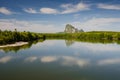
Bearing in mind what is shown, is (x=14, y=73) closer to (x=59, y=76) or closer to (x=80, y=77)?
(x=59, y=76)

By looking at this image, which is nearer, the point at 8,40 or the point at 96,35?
the point at 8,40

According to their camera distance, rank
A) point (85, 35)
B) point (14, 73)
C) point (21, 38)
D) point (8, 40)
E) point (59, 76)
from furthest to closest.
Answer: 1. point (85, 35)
2. point (21, 38)
3. point (8, 40)
4. point (14, 73)
5. point (59, 76)

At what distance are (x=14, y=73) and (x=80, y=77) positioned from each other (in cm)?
846

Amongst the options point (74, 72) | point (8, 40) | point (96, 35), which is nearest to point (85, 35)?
point (96, 35)

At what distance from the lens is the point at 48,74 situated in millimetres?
23000

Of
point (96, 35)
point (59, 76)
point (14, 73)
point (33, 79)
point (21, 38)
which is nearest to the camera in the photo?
point (33, 79)

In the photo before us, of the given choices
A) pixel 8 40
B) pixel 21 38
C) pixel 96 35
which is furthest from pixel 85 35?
pixel 8 40

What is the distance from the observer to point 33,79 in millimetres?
20531

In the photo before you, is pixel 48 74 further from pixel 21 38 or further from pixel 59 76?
pixel 21 38

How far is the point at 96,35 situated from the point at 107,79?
395 ft

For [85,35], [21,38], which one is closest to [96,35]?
[85,35]

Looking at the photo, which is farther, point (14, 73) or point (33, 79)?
point (14, 73)

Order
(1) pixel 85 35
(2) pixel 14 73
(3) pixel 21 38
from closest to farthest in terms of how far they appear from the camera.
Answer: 1. (2) pixel 14 73
2. (3) pixel 21 38
3. (1) pixel 85 35

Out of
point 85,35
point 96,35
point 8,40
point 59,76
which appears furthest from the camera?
point 85,35
